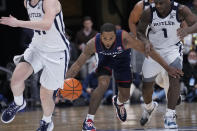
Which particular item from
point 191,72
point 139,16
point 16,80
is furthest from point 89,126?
point 191,72

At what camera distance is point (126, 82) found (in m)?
8.59

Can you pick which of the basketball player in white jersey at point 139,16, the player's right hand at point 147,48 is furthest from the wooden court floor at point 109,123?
the player's right hand at point 147,48

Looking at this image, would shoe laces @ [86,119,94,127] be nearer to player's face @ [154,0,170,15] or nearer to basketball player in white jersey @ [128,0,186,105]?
basketball player in white jersey @ [128,0,186,105]

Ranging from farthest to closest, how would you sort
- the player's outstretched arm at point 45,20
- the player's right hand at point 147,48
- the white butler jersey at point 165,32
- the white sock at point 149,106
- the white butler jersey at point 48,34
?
the white sock at point 149,106 < the white butler jersey at point 165,32 < the player's right hand at point 147,48 < the white butler jersey at point 48,34 < the player's outstretched arm at point 45,20

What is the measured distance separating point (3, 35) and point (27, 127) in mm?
7899

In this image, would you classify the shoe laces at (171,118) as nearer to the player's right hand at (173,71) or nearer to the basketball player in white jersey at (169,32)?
the basketball player in white jersey at (169,32)

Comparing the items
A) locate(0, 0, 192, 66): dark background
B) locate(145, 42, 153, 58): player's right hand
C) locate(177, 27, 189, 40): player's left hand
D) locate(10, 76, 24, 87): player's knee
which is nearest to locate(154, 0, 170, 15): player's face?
locate(177, 27, 189, 40): player's left hand

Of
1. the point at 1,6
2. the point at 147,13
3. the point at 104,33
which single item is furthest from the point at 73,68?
the point at 1,6

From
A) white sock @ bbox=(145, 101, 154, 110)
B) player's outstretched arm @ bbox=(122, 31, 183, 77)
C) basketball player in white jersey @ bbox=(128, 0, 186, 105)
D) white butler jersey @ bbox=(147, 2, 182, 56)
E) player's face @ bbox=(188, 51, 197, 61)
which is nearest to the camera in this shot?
player's outstretched arm @ bbox=(122, 31, 183, 77)

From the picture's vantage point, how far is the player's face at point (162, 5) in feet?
26.1

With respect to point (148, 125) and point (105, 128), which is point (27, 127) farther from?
point (148, 125)

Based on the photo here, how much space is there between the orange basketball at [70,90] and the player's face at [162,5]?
6.19 ft

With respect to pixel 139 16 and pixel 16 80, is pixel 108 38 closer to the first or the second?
pixel 16 80

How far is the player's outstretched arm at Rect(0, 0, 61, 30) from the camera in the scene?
6.45 metres
